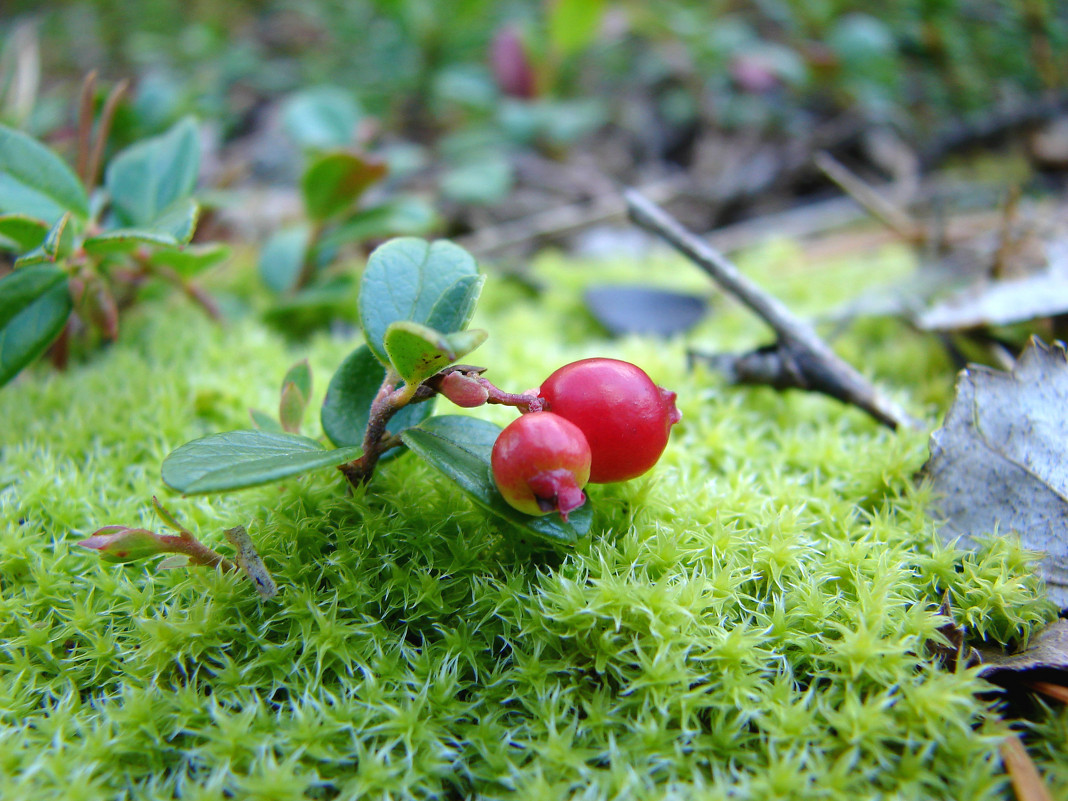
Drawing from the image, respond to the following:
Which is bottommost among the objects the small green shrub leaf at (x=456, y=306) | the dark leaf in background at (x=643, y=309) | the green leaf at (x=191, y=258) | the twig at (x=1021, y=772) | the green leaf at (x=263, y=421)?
the dark leaf in background at (x=643, y=309)

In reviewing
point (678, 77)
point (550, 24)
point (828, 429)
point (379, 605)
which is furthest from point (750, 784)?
point (678, 77)

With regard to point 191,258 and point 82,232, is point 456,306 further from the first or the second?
point 82,232

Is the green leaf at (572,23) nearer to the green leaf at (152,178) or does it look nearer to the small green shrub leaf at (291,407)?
the green leaf at (152,178)

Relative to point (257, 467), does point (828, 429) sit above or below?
below

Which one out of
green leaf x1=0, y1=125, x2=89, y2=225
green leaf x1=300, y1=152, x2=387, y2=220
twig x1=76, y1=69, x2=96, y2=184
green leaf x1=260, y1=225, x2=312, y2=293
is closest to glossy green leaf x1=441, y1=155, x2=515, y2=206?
green leaf x1=300, y1=152, x2=387, y2=220

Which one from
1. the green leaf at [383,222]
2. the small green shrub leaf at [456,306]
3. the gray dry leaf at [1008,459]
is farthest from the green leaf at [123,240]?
the gray dry leaf at [1008,459]

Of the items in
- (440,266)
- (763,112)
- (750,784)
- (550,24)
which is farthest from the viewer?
(763,112)

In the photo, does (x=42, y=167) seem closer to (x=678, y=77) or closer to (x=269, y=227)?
(x=269, y=227)

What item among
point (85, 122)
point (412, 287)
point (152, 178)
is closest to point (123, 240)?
point (152, 178)
